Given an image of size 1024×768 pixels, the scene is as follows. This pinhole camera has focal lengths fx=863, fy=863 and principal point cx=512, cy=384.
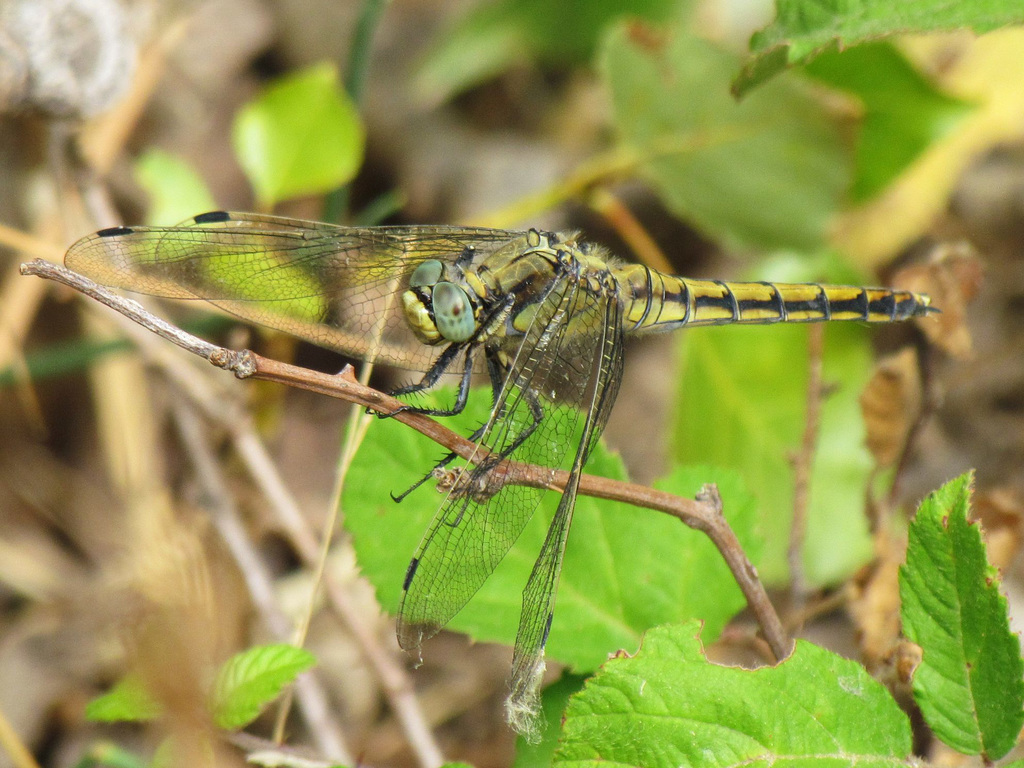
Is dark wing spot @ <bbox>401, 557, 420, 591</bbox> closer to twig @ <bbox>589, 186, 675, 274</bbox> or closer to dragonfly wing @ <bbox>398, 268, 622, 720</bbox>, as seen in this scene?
dragonfly wing @ <bbox>398, 268, 622, 720</bbox>

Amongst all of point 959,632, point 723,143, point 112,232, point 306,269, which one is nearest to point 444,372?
point 306,269

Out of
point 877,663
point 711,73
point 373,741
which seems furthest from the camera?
point 711,73

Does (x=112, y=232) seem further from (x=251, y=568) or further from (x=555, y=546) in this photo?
(x=555, y=546)

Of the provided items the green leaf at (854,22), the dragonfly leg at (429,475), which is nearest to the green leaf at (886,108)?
the green leaf at (854,22)

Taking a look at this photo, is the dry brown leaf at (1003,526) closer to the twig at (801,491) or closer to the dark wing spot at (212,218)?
the twig at (801,491)

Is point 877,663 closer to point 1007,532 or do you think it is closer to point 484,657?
point 1007,532

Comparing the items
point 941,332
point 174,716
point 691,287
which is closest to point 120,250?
point 174,716
